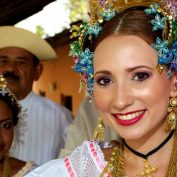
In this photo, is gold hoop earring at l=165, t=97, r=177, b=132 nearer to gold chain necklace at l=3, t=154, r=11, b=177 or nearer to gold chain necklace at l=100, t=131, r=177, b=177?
gold chain necklace at l=100, t=131, r=177, b=177

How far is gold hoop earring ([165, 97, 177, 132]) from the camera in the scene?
2.06 m

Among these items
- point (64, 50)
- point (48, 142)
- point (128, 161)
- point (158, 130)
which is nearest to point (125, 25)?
point (158, 130)

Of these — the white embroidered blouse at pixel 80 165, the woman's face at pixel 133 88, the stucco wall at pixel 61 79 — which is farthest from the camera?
the stucco wall at pixel 61 79

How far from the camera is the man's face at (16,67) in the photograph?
4.21 m

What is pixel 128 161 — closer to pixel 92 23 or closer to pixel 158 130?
pixel 158 130

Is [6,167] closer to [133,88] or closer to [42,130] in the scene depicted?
[42,130]

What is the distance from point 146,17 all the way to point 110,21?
16 cm

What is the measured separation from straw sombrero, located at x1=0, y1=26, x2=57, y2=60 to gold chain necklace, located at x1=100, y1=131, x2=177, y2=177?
205cm

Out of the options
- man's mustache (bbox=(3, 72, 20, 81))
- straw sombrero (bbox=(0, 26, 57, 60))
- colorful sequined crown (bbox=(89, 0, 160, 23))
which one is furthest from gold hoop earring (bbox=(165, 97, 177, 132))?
man's mustache (bbox=(3, 72, 20, 81))

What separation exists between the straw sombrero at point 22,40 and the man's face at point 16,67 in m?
0.05

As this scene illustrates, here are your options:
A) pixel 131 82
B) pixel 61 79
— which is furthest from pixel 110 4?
pixel 61 79

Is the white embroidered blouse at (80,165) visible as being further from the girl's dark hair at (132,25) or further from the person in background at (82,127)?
the person in background at (82,127)

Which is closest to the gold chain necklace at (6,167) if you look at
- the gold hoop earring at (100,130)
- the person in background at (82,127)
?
the person in background at (82,127)

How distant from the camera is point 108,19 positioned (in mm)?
2146
